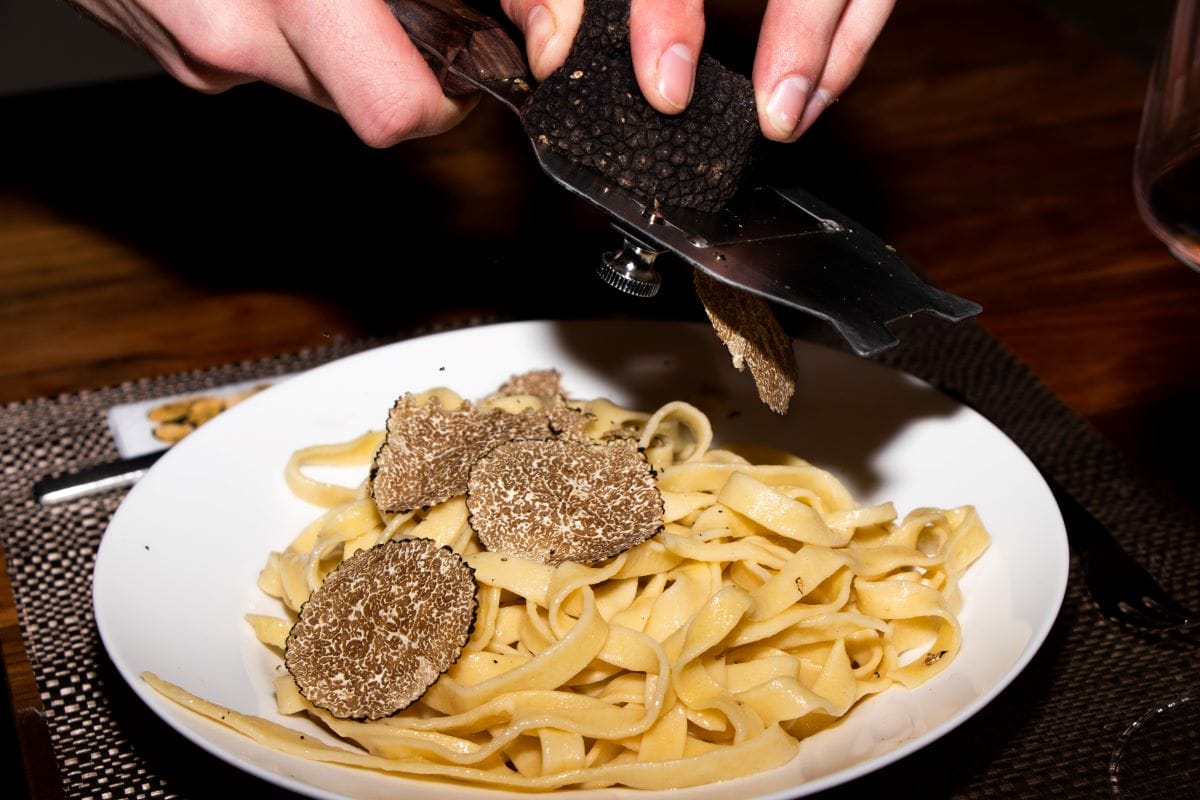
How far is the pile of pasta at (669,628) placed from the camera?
5.29 ft

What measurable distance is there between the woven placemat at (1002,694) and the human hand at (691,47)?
84cm

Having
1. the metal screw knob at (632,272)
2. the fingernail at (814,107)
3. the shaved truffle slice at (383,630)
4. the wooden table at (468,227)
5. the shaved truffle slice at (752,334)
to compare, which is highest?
the fingernail at (814,107)

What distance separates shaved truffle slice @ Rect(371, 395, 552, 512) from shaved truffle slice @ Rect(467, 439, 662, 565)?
0.09 m

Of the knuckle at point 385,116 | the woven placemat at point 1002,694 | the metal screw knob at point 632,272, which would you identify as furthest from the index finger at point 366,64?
the woven placemat at point 1002,694

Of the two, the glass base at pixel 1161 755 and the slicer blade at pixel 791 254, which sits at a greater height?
the slicer blade at pixel 791 254

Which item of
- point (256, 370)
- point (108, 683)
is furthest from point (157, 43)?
point (108, 683)

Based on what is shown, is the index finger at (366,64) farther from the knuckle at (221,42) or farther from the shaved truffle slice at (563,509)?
the shaved truffle slice at (563,509)

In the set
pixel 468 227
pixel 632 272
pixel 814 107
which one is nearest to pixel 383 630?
pixel 632 272

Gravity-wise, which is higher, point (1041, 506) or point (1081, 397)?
point (1041, 506)

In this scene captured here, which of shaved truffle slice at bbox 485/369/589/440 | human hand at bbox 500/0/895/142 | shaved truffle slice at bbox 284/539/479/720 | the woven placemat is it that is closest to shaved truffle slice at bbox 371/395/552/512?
shaved truffle slice at bbox 485/369/589/440

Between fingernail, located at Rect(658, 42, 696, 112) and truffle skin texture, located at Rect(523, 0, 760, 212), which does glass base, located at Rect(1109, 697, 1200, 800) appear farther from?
fingernail, located at Rect(658, 42, 696, 112)

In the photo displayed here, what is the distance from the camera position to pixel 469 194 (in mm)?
3133

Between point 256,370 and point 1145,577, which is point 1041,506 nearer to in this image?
point 1145,577

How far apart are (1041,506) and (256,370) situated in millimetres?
1506
